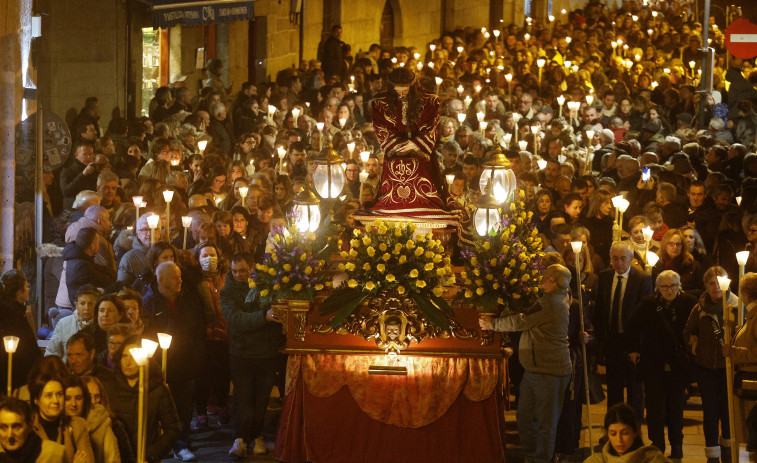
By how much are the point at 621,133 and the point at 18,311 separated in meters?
15.3

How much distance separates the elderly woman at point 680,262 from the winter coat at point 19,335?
581 centimetres

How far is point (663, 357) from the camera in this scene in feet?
38.2

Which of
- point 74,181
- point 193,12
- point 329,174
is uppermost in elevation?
point 193,12

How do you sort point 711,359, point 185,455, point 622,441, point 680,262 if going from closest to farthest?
point 622,441 < point 711,359 < point 185,455 < point 680,262

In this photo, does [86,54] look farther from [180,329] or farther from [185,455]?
[185,455]

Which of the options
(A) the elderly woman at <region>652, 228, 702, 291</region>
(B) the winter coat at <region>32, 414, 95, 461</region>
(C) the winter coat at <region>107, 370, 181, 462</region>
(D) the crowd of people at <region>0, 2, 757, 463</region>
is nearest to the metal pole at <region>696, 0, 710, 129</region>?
(D) the crowd of people at <region>0, 2, 757, 463</region>

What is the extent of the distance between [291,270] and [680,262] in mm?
4232

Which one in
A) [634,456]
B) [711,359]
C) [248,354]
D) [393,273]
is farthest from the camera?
[248,354]

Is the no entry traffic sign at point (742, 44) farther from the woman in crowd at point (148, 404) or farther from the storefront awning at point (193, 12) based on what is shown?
the woman in crowd at point (148, 404)

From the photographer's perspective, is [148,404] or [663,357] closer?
[148,404]

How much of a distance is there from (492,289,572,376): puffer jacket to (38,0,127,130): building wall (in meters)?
13.8

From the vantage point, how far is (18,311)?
10586 mm

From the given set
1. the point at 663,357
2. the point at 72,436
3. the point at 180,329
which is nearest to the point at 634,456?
the point at 72,436

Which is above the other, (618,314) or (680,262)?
(680,262)
